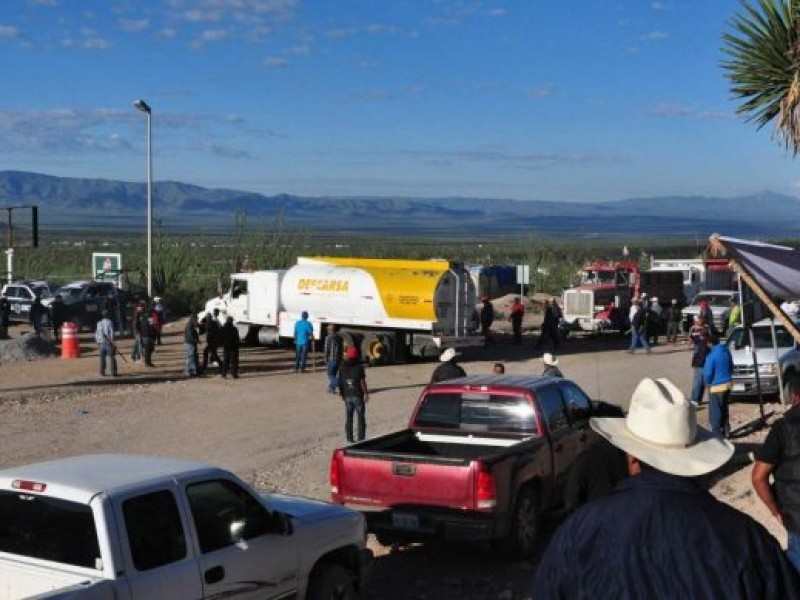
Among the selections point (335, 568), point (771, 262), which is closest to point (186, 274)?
point (771, 262)

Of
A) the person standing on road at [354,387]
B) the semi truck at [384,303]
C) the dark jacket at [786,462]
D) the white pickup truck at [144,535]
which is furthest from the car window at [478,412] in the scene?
the semi truck at [384,303]

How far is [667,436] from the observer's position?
340 cm

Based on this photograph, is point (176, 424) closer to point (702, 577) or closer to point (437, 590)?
point (437, 590)

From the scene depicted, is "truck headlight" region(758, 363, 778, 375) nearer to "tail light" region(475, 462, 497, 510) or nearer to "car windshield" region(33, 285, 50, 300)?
"tail light" region(475, 462, 497, 510)

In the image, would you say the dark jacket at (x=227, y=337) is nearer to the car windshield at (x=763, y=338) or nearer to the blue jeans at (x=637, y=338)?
the car windshield at (x=763, y=338)

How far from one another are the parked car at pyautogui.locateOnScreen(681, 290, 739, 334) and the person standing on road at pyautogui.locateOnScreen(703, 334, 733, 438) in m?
20.6

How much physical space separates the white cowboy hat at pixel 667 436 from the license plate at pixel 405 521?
538 cm

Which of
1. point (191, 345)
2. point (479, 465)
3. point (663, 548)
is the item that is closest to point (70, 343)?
point (191, 345)

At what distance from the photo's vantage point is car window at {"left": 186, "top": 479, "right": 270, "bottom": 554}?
602 cm

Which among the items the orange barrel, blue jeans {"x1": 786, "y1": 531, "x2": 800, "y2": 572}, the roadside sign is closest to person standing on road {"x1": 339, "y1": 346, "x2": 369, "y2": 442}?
blue jeans {"x1": 786, "y1": 531, "x2": 800, "y2": 572}

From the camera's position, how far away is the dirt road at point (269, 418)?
930 cm

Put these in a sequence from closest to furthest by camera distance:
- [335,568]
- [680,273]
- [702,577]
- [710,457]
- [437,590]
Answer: [702,577] → [710,457] → [335,568] → [437,590] → [680,273]

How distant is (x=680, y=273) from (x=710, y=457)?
126 ft

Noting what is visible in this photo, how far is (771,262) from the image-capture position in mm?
12172
